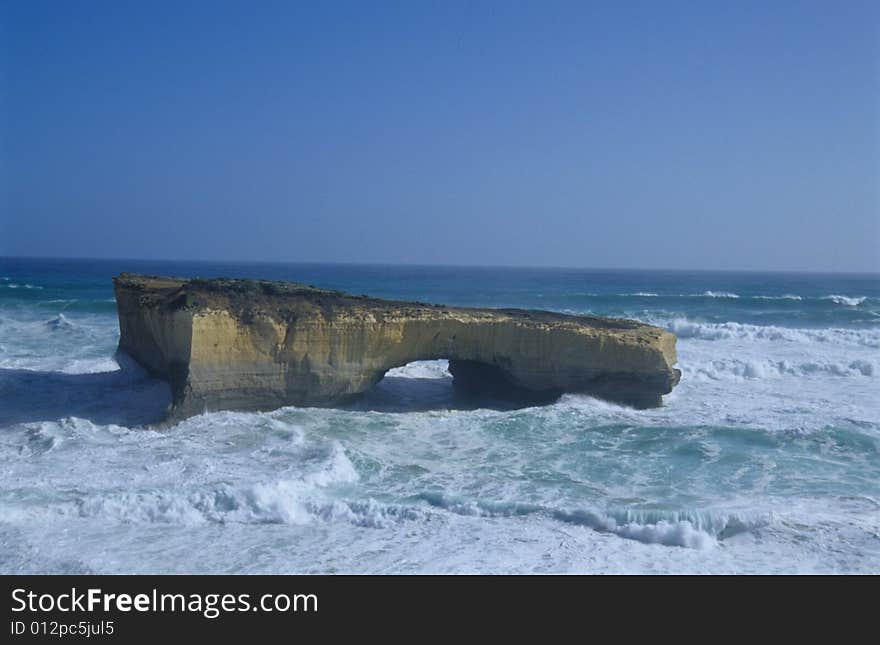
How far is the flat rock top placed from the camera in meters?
13.8

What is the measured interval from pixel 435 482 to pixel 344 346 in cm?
449

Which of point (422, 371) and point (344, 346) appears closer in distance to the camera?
point (344, 346)

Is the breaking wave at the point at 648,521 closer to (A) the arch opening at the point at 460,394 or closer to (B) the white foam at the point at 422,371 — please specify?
(A) the arch opening at the point at 460,394

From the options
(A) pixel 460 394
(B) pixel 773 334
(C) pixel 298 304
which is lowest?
(A) pixel 460 394

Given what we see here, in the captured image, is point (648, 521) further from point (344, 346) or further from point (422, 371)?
point (422, 371)

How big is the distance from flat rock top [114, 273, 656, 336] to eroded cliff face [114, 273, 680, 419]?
28 mm

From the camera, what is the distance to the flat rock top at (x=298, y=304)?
13.8m

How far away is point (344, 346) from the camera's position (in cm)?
1419

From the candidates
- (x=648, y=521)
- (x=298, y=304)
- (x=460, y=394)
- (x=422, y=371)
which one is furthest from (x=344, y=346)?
(x=648, y=521)

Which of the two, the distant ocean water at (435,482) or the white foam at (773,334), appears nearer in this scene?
the distant ocean water at (435,482)

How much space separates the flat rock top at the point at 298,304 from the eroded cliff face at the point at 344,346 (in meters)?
0.03

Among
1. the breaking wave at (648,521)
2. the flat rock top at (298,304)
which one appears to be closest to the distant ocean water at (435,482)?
the breaking wave at (648,521)

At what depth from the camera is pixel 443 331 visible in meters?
14.5

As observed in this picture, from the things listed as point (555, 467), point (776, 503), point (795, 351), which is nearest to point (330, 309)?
point (555, 467)
